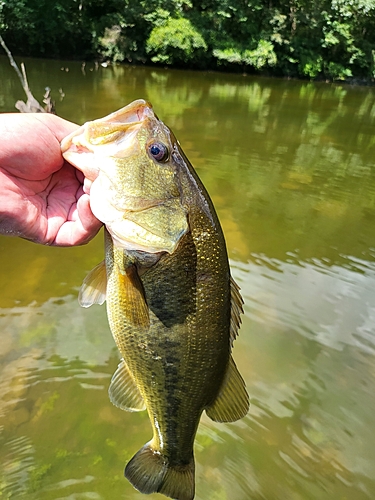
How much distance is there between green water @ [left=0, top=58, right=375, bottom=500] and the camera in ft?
10.7

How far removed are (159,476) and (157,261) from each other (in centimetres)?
106

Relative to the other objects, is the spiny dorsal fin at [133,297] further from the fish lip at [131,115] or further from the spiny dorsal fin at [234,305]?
the fish lip at [131,115]

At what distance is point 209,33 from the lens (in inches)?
981

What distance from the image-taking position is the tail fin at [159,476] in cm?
196

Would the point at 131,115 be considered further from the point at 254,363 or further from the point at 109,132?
the point at 254,363

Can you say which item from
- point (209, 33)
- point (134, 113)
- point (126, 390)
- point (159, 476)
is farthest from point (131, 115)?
point (209, 33)

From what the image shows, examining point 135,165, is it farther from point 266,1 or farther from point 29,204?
point 266,1

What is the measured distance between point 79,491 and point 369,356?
311 centimetres

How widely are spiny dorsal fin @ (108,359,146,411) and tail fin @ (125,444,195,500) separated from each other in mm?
232

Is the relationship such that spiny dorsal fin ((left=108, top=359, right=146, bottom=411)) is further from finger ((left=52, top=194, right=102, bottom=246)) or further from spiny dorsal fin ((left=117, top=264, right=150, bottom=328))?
finger ((left=52, top=194, right=102, bottom=246))

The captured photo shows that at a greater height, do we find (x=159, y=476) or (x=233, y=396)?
(x=233, y=396)

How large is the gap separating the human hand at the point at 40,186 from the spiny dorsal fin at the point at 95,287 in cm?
27

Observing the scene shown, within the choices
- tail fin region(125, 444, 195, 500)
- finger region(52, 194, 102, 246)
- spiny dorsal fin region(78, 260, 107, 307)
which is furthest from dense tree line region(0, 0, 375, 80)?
tail fin region(125, 444, 195, 500)

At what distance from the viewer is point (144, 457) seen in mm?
1997
